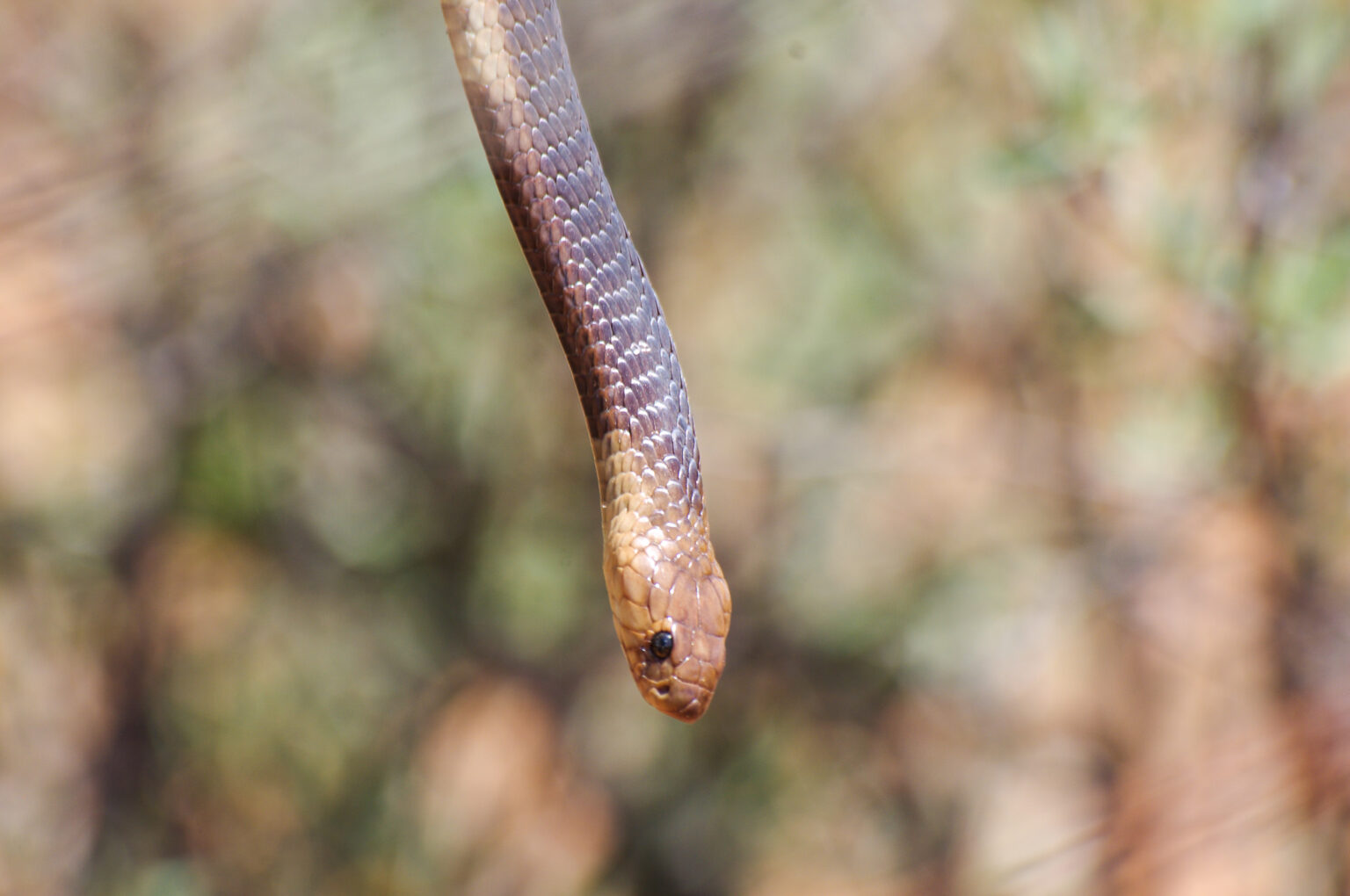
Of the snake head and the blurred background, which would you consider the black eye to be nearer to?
the snake head

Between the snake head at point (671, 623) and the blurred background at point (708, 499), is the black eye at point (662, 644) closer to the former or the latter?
the snake head at point (671, 623)

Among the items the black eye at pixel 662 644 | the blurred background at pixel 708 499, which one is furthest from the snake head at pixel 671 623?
the blurred background at pixel 708 499

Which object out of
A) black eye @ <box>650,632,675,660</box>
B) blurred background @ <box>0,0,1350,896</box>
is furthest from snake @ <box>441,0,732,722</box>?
blurred background @ <box>0,0,1350,896</box>

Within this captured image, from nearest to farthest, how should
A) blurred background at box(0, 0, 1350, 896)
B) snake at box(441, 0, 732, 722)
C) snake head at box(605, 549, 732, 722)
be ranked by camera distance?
snake at box(441, 0, 732, 722) < snake head at box(605, 549, 732, 722) < blurred background at box(0, 0, 1350, 896)

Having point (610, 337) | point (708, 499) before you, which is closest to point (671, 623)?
point (610, 337)

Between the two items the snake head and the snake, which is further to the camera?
the snake head

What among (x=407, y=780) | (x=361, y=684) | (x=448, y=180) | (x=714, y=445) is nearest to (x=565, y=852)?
(x=407, y=780)

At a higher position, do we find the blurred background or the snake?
the snake
